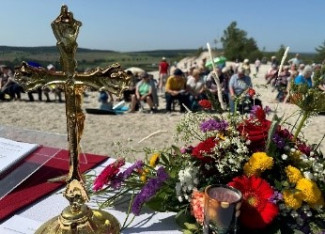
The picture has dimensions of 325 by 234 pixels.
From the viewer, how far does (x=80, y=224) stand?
1.05 m

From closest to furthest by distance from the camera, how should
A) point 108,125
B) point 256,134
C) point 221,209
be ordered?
point 221,209
point 256,134
point 108,125

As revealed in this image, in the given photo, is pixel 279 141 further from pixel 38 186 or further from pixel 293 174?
pixel 38 186

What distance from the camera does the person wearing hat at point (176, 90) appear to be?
7.78 meters

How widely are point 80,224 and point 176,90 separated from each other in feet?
22.6

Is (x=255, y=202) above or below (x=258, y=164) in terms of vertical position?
below

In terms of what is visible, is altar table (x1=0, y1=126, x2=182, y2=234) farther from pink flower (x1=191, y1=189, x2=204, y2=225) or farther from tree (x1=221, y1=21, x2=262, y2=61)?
tree (x1=221, y1=21, x2=262, y2=61)

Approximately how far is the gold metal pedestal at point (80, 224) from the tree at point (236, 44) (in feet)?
124

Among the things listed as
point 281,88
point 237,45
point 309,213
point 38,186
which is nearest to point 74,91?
point 38,186

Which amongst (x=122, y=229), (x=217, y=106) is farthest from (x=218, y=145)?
(x=122, y=229)

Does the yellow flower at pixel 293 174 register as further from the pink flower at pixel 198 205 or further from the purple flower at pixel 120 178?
the purple flower at pixel 120 178

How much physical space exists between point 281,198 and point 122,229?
56cm

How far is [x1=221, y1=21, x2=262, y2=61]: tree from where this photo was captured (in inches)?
1522

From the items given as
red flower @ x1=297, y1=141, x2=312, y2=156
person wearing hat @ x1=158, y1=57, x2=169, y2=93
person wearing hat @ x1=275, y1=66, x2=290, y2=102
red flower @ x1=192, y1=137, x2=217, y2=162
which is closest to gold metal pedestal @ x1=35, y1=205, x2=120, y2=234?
red flower @ x1=192, y1=137, x2=217, y2=162

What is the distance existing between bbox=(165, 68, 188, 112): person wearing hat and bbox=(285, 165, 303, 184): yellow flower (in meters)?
6.60
